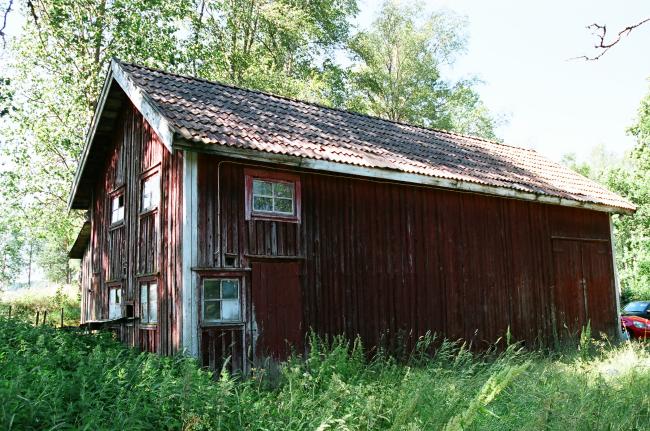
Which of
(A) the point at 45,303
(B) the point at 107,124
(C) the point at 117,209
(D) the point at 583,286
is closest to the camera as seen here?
(C) the point at 117,209

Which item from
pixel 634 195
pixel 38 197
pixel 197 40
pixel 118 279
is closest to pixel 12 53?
pixel 38 197

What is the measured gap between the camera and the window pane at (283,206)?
9340mm

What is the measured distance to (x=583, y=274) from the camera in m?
14.2

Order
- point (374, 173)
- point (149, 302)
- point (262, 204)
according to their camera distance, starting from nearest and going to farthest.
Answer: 1. point (262, 204)
2. point (149, 302)
3. point (374, 173)

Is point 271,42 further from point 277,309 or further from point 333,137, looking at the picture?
point 277,309

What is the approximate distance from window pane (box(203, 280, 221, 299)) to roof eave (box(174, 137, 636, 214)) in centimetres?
196

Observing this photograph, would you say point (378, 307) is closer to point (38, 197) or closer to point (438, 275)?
point (438, 275)

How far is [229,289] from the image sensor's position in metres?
8.68

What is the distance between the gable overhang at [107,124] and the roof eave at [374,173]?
0.68 metres

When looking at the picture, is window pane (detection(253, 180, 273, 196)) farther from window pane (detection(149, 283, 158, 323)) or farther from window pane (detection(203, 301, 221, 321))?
window pane (detection(149, 283, 158, 323))

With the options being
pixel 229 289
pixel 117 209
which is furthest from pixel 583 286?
pixel 117 209

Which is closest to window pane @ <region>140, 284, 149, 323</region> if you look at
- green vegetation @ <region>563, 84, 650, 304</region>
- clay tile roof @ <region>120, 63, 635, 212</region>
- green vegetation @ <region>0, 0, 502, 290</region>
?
clay tile roof @ <region>120, 63, 635, 212</region>

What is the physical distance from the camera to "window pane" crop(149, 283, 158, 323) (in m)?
9.32

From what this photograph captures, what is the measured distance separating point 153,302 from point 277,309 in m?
2.22
